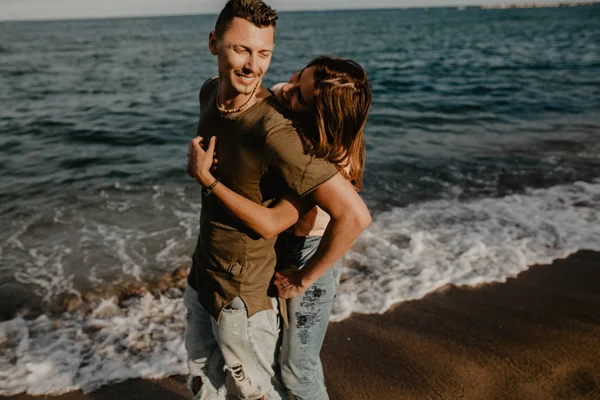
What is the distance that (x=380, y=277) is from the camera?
5250mm

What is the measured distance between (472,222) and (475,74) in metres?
18.0

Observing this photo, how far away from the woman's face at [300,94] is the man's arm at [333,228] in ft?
1.23

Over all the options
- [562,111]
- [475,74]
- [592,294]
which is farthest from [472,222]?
A: [475,74]

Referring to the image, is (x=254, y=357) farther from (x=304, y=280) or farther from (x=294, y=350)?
(x=304, y=280)

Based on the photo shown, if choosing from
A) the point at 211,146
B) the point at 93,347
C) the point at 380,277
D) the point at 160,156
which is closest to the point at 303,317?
the point at 211,146

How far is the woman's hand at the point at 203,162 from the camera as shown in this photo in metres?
2.17

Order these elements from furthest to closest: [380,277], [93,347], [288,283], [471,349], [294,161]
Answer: [380,277]
[93,347]
[471,349]
[288,283]
[294,161]

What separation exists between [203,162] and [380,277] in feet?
11.5

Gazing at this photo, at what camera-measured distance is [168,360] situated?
403cm

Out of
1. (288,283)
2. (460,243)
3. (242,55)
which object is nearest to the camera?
(242,55)

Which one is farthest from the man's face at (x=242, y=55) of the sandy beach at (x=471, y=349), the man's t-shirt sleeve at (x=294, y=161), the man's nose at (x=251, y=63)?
the sandy beach at (x=471, y=349)

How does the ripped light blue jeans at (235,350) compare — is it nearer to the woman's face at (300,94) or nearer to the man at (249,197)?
the man at (249,197)

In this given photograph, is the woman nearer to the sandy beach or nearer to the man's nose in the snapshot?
the man's nose

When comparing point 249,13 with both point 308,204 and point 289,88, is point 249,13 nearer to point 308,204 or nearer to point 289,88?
point 289,88
